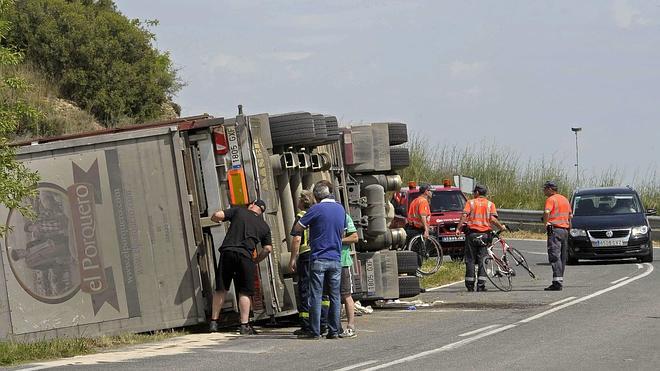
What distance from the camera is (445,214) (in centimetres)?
3122

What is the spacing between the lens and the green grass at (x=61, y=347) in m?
14.1

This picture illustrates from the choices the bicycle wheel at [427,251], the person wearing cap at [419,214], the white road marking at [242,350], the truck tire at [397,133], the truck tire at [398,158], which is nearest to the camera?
the white road marking at [242,350]

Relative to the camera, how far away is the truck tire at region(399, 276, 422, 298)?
1962 cm

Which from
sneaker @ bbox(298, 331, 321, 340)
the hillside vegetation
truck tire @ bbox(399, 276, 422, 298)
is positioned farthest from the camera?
the hillside vegetation

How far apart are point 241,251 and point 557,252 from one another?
7816 millimetres

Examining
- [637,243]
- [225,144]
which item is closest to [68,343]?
[225,144]

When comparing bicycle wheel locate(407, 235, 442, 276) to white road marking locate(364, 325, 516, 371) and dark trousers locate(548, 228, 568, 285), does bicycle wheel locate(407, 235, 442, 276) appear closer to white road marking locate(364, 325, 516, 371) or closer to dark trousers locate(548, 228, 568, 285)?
dark trousers locate(548, 228, 568, 285)

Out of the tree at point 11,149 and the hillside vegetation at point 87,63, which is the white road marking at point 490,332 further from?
the hillside vegetation at point 87,63

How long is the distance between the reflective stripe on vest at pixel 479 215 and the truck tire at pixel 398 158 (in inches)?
95.2

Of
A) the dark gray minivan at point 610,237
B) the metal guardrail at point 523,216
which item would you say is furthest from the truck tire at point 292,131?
the metal guardrail at point 523,216

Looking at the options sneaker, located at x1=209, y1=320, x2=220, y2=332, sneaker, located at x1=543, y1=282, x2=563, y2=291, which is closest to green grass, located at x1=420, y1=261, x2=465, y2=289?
sneaker, located at x1=543, y1=282, x2=563, y2=291

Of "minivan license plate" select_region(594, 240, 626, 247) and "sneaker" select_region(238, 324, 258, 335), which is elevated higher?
"sneaker" select_region(238, 324, 258, 335)

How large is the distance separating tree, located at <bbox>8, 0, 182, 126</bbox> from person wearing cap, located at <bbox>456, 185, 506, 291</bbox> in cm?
1450

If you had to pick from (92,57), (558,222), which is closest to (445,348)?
(558,222)
